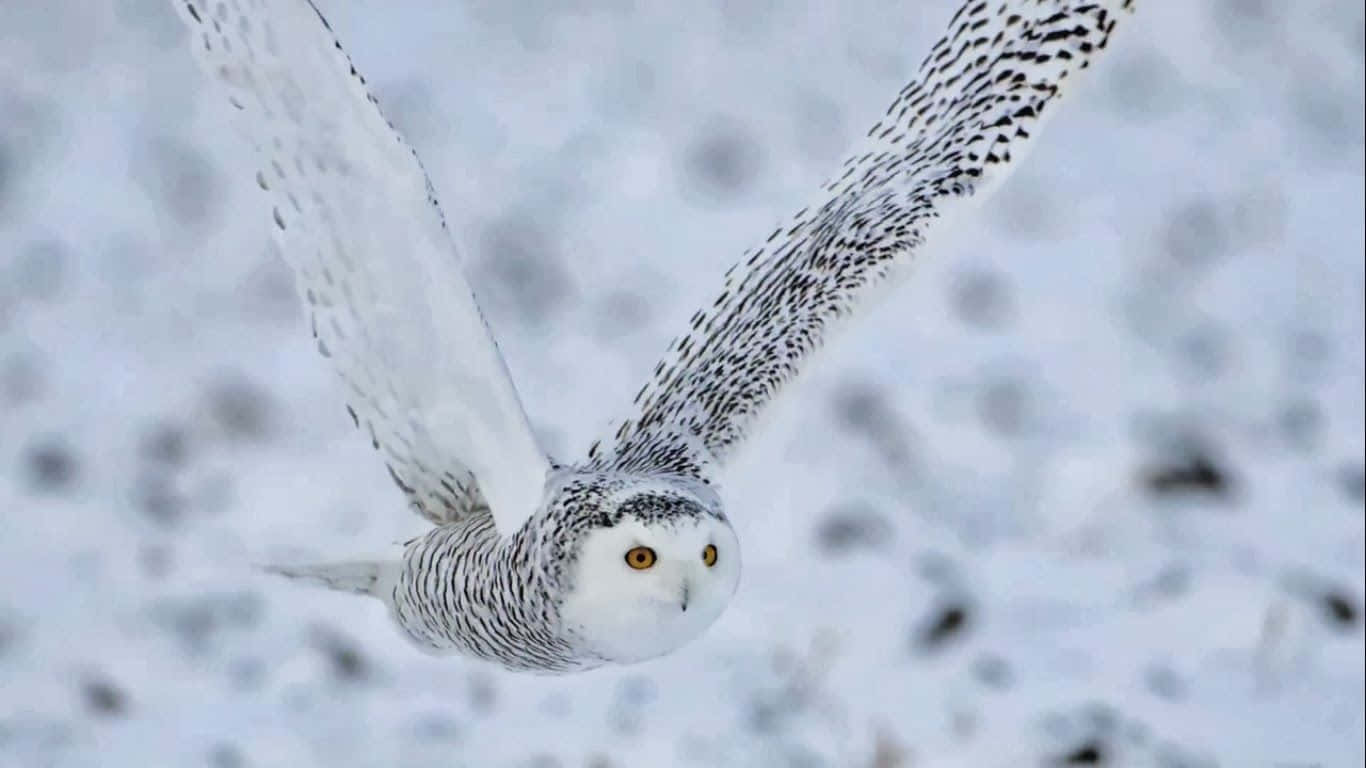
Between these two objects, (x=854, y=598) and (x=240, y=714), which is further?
(x=854, y=598)

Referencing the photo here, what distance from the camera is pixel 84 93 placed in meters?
2.76

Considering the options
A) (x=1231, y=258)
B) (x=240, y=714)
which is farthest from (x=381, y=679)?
(x=1231, y=258)

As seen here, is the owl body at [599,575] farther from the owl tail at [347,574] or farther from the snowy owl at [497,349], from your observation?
the owl tail at [347,574]

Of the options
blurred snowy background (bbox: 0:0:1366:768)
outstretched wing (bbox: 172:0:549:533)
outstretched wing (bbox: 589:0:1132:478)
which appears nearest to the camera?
outstretched wing (bbox: 172:0:549:533)

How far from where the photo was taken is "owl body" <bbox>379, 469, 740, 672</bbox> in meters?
1.19

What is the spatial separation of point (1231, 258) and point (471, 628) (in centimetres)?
190

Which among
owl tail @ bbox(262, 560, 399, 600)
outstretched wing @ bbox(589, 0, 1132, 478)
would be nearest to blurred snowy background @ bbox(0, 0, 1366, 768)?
outstretched wing @ bbox(589, 0, 1132, 478)

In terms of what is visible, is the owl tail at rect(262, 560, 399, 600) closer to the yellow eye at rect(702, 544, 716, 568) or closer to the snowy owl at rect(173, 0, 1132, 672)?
the snowy owl at rect(173, 0, 1132, 672)

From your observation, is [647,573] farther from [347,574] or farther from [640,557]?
[347,574]

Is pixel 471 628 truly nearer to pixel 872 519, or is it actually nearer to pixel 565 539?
pixel 565 539

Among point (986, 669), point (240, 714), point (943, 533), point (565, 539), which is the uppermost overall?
point (943, 533)

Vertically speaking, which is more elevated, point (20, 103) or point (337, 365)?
point (20, 103)

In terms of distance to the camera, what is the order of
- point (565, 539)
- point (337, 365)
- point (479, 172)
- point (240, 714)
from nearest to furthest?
point (565, 539)
point (337, 365)
point (240, 714)
point (479, 172)

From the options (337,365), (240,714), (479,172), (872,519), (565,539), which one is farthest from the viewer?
(479,172)
